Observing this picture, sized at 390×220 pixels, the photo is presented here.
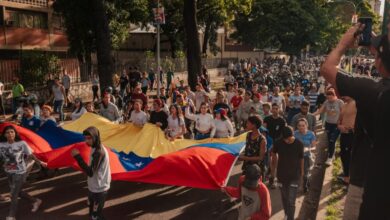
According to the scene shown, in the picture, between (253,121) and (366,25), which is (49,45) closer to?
(253,121)

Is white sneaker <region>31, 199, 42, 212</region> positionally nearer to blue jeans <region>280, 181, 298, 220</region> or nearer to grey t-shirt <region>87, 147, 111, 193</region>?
grey t-shirt <region>87, 147, 111, 193</region>

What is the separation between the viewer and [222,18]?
38438 millimetres

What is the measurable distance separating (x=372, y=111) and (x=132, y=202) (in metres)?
7.15

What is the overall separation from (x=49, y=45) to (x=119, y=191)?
27895 millimetres

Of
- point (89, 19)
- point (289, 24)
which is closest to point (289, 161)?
point (89, 19)

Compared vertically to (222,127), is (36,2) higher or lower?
higher

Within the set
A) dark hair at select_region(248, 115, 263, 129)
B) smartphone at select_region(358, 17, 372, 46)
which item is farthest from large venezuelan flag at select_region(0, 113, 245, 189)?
smartphone at select_region(358, 17, 372, 46)

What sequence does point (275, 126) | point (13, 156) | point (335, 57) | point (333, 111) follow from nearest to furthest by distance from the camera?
1. point (335, 57)
2. point (13, 156)
3. point (275, 126)
4. point (333, 111)

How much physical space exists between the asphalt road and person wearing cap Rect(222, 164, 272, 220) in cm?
234

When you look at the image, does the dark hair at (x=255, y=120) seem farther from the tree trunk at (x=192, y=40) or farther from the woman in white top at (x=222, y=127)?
the tree trunk at (x=192, y=40)

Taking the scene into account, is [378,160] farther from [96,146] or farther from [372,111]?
[96,146]

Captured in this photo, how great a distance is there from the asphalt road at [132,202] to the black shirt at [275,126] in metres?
1.29

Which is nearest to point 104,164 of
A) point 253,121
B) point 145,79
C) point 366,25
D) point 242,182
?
point 242,182

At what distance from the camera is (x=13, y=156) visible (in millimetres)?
7000
